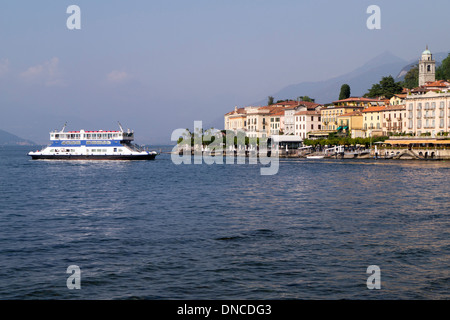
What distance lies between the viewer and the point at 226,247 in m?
20.7

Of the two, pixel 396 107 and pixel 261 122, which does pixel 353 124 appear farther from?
pixel 261 122

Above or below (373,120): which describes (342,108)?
above

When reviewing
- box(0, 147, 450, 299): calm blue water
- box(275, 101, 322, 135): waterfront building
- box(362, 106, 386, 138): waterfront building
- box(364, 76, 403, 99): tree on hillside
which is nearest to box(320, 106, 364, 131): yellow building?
box(275, 101, 322, 135): waterfront building

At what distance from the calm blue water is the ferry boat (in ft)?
215

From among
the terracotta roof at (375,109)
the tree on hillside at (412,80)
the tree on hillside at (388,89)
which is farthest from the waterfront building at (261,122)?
the tree on hillside at (412,80)

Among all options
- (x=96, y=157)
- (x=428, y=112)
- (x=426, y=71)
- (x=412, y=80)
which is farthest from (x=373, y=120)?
(x=96, y=157)

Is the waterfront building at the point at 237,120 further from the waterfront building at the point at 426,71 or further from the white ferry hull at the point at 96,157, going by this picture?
the white ferry hull at the point at 96,157

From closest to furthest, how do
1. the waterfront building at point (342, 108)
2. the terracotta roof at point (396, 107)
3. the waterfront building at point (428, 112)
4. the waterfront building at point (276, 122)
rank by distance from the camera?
1. the waterfront building at point (428, 112)
2. the terracotta roof at point (396, 107)
3. the waterfront building at point (342, 108)
4. the waterfront building at point (276, 122)

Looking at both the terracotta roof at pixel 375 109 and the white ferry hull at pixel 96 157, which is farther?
the terracotta roof at pixel 375 109

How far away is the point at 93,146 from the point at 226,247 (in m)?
88.8

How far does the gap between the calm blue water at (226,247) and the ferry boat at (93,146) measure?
65501 millimetres

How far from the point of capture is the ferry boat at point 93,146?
104312 mm

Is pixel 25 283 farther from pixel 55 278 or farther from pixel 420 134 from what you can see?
pixel 420 134
